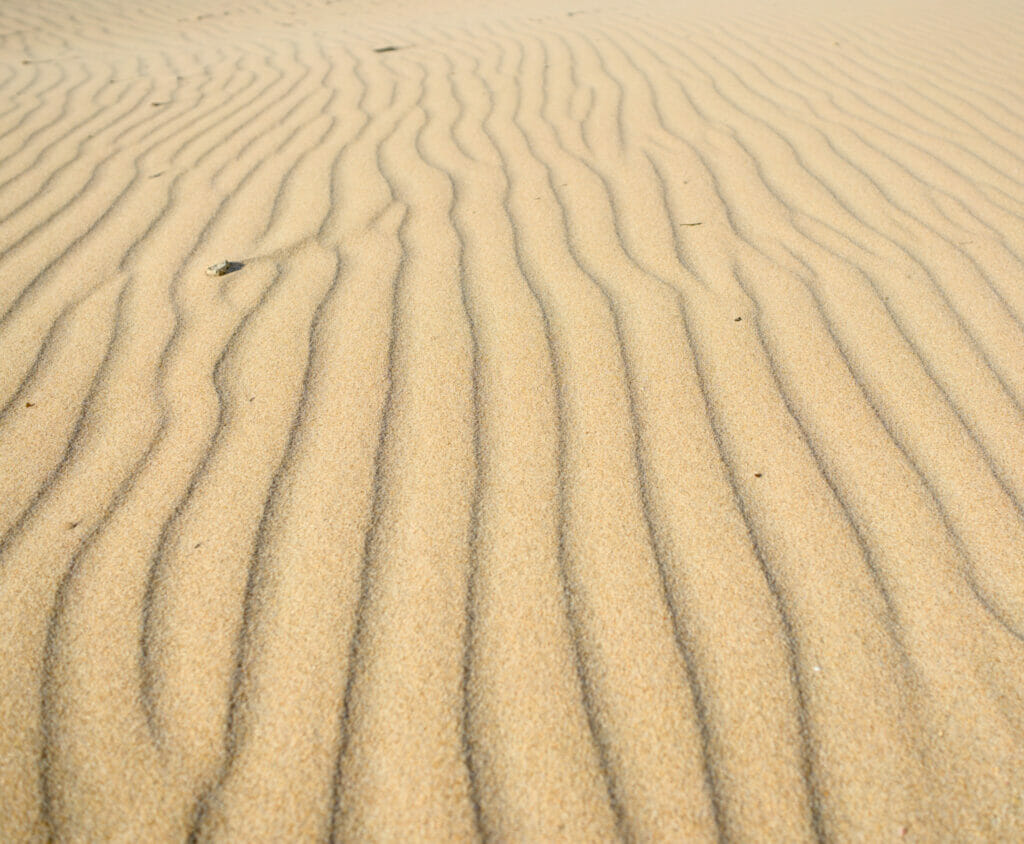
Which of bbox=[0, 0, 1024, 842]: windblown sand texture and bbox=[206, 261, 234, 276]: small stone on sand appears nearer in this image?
bbox=[0, 0, 1024, 842]: windblown sand texture

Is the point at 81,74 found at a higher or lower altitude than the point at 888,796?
lower

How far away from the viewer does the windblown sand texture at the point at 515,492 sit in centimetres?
108

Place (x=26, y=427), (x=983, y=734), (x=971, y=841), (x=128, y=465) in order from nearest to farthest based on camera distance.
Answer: (x=971, y=841)
(x=983, y=734)
(x=128, y=465)
(x=26, y=427)

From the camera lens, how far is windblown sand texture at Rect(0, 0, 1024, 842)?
1.08 metres

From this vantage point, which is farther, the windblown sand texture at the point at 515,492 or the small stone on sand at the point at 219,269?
the small stone on sand at the point at 219,269

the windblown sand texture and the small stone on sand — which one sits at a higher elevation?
the windblown sand texture

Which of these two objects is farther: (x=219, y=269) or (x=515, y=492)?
(x=219, y=269)

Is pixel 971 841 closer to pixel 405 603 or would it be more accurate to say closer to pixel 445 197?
pixel 405 603

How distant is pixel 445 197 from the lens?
2.79 m

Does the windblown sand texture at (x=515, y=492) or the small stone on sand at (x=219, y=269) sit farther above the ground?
the windblown sand texture at (x=515, y=492)

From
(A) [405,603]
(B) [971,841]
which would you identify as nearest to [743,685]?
(B) [971,841]

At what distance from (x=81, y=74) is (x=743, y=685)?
529 centimetres

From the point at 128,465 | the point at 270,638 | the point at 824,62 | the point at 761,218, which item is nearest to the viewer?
the point at 270,638

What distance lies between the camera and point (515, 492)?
1512 mm
